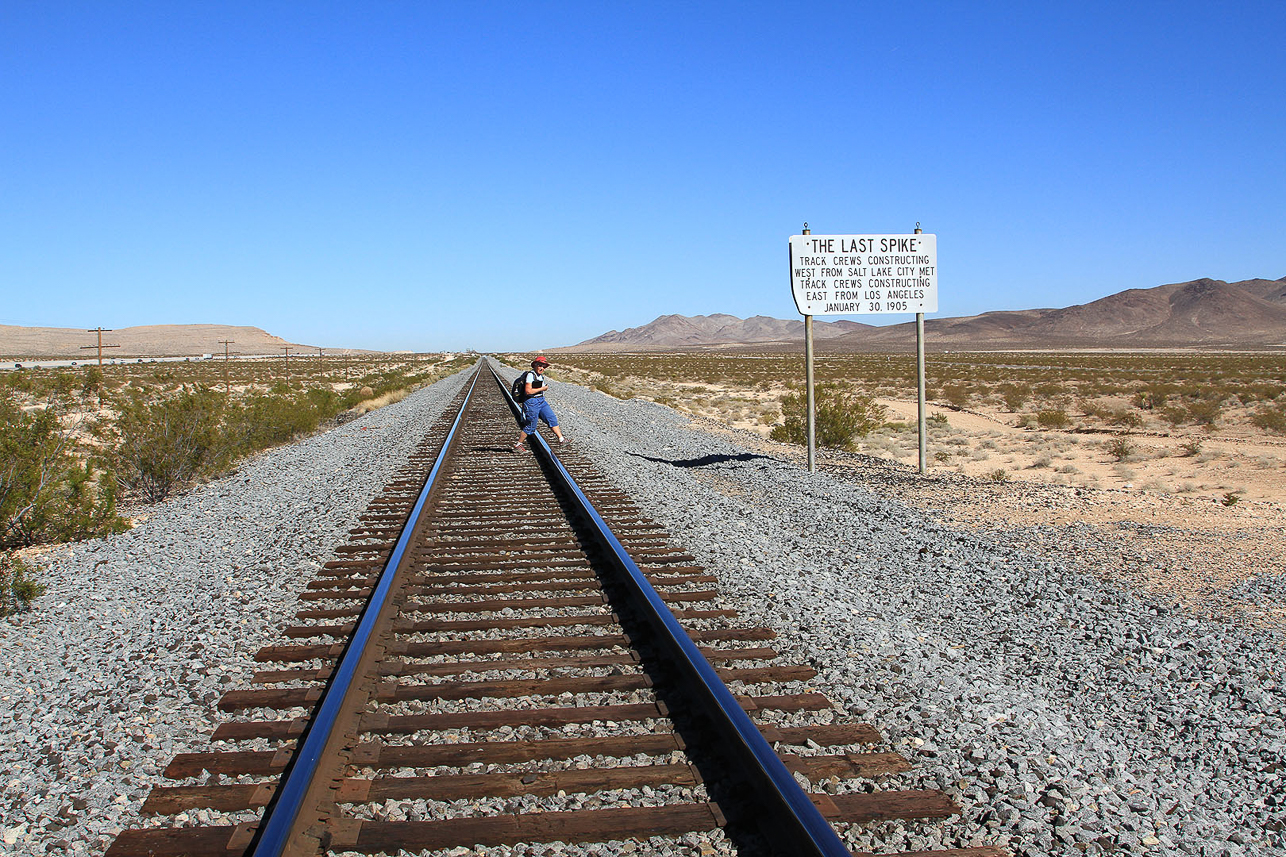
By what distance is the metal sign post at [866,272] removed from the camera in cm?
1314

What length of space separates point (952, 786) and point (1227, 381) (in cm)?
5216

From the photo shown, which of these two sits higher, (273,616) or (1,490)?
(1,490)

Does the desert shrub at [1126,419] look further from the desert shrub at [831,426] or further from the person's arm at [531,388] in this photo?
the person's arm at [531,388]

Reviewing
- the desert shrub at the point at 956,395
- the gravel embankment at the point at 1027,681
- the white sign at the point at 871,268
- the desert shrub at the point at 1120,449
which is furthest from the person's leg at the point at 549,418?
the desert shrub at the point at 956,395

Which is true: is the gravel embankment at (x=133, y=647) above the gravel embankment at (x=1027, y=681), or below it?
above

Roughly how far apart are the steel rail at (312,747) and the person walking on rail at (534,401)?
800 cm

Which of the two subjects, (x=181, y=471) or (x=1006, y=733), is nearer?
(x=1006, y=733)

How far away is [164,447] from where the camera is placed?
563 inches

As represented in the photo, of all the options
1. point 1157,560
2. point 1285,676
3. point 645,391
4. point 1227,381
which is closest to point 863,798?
point 1285,676

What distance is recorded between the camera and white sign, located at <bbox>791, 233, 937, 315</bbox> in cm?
1316

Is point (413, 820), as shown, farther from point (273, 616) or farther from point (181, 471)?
point (181, 471)

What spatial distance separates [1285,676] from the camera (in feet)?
16.5

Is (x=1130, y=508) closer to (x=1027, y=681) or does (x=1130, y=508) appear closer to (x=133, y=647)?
(x=1027, y=681)

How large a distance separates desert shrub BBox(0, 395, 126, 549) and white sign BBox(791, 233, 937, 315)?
9.64m
